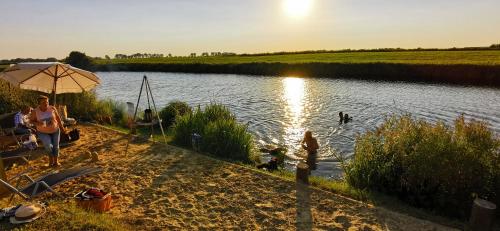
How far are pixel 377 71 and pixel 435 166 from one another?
4063cm

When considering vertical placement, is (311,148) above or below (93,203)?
below

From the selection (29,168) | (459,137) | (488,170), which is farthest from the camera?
(29,168)

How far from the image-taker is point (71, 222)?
6555 millimetres

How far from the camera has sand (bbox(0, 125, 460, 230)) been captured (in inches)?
286

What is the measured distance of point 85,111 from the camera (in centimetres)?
1773

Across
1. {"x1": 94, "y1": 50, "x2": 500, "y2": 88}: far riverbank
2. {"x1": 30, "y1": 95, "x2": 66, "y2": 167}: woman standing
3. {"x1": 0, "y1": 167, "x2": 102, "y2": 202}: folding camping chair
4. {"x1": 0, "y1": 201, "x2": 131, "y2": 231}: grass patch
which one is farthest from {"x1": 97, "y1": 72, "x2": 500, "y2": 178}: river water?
{"x1": 0, "y1": 201, "x2": 131, "y2": 231}: grass patch

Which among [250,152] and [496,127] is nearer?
[250,152]

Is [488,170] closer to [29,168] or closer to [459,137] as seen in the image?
[459,137]

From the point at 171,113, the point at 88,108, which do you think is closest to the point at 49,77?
the point at 88,108

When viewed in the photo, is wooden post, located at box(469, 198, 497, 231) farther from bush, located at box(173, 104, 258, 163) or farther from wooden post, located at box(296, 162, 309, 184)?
bush, located at box(173, 104, 258, 163)

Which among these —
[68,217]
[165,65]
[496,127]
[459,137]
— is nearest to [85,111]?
[68,217]

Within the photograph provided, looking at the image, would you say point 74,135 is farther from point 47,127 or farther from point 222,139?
point 222,139

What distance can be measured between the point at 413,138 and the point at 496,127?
1337cm

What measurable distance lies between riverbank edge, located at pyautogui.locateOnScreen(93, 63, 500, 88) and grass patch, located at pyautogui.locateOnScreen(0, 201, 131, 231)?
127ft
